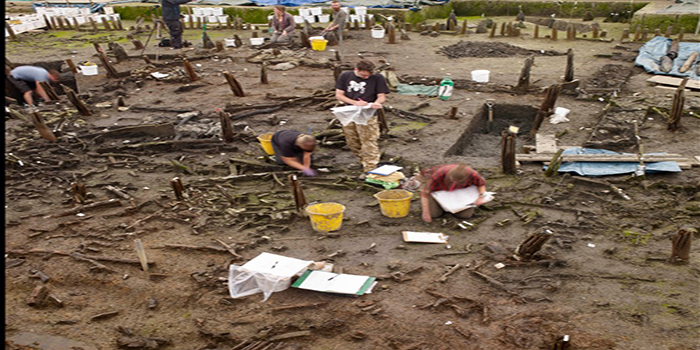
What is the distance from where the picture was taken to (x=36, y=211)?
834 cm

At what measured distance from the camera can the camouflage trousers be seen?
30.3ft

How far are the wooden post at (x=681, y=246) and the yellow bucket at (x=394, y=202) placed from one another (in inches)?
128

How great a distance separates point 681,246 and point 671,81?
8630mm

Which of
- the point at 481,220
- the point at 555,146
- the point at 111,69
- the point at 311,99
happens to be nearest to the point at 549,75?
the point at 555,146

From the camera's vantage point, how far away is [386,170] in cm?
913

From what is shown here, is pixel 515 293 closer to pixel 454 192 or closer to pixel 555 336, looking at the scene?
pixel 555 336

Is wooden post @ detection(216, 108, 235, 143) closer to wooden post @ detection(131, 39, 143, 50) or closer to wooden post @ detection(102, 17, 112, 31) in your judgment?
wooden post @ detection(131, 39, 143, 50)

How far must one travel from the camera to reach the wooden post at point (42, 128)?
10.9 metres

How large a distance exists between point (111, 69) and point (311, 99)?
646 centimetres

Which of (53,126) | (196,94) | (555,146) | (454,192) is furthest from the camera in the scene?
(196,94)

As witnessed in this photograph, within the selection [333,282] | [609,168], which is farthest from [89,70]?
[609,168]

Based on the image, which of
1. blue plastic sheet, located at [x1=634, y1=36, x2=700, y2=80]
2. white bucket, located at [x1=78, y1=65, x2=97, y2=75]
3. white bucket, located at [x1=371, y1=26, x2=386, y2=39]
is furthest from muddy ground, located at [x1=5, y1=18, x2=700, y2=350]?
white bucket, located at [x1=371, y1=26, x2=386, y2=39]

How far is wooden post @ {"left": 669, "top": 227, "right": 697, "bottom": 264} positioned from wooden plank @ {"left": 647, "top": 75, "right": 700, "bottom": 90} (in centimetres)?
805

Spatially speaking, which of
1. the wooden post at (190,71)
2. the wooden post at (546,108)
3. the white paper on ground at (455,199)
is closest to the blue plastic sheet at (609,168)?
the wooden post at (546,108)
